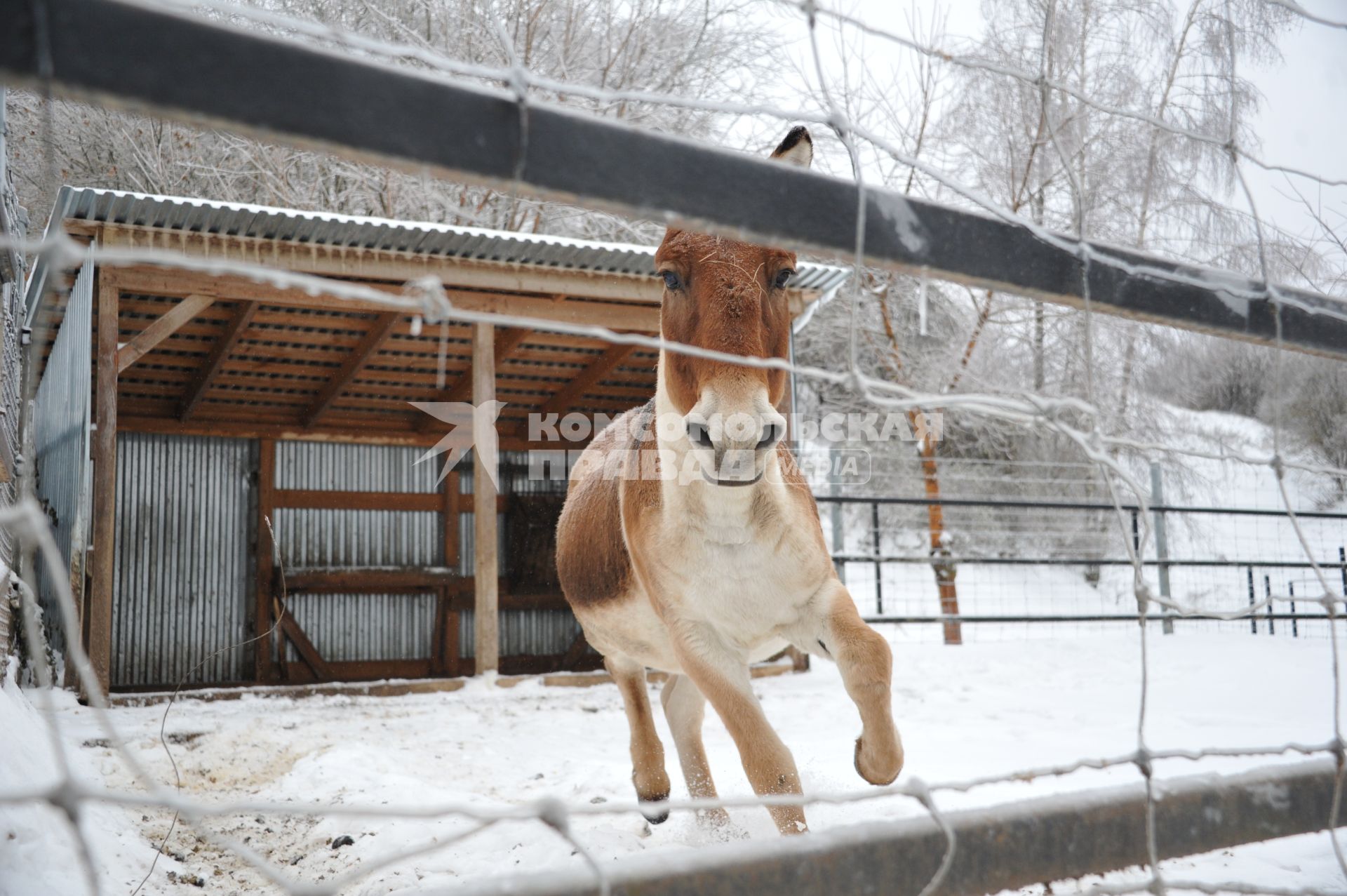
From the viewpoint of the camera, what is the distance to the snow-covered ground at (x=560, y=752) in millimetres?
Result: 3291

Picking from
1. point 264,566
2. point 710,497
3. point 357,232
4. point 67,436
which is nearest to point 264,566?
point 264,566

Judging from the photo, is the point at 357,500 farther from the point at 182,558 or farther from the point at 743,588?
the point at 743,588

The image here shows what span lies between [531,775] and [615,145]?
14.8ft

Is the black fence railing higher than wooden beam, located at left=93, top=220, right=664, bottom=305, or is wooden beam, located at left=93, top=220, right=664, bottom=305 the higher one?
wooden beam, located at left=93, top=220, right=664, bottom=305

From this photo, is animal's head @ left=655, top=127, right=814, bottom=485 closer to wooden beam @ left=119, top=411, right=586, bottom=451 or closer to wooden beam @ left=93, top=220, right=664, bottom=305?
wooden beam @ left=93, top=220, right=664, bottom=305

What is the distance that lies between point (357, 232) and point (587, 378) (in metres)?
3.68

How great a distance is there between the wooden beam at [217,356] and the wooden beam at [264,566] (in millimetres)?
950

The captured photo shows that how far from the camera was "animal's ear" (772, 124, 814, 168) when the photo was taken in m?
2.56

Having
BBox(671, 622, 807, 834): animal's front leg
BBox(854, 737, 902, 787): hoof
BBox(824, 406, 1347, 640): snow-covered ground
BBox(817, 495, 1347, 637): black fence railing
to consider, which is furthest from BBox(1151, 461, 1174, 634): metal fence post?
BBox(854, 737, 902, 787): hoof

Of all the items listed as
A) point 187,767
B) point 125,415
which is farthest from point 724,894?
point 125,415

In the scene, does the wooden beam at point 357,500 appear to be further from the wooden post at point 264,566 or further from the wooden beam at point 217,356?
the wooden beam at point 217,356

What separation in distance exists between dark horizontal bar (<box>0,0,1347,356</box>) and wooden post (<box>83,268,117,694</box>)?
6453mm

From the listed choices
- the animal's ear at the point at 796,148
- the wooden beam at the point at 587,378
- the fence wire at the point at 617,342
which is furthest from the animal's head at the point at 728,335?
the wooden beam at the point at 587,378

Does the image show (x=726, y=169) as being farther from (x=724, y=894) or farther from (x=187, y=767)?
(x=187, y=767)
